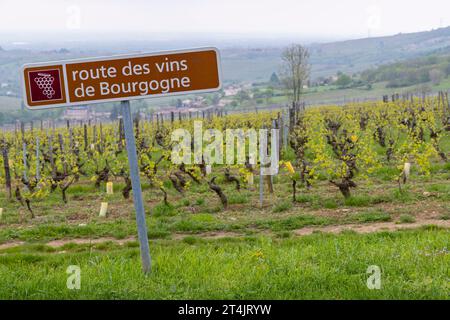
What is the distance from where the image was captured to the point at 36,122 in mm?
70188

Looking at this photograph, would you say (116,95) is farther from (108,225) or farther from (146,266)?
(108,225)

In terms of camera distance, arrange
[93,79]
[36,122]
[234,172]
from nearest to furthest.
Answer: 1. [93,79]
2. [234,172]
3. [36,122]

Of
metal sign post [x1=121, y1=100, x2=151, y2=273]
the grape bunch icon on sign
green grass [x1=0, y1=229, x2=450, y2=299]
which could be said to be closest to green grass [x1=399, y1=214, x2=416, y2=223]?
green grass [x1=0, y1=229, x2=450, y2=299]

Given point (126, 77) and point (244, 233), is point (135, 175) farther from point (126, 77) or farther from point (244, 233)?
point (244, 233)

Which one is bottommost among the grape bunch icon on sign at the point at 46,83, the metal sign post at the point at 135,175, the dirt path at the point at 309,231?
the dirt path at the point at 309,231

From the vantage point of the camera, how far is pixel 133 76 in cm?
468

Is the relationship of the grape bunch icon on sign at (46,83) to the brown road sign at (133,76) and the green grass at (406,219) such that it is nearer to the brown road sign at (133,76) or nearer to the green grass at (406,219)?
the brown road sign at (133,76)

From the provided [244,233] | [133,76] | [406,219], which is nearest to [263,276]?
[133,76]

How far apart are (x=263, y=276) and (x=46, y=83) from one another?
2.43 metres

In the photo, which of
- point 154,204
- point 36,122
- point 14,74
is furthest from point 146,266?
point 14,74

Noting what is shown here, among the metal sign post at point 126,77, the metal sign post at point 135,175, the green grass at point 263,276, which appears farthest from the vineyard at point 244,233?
the metal sign post at point 126,77

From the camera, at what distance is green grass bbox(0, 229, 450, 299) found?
4480 millimetres

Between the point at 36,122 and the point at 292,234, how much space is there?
66274 millimetres

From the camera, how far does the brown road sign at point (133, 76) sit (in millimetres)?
4672
